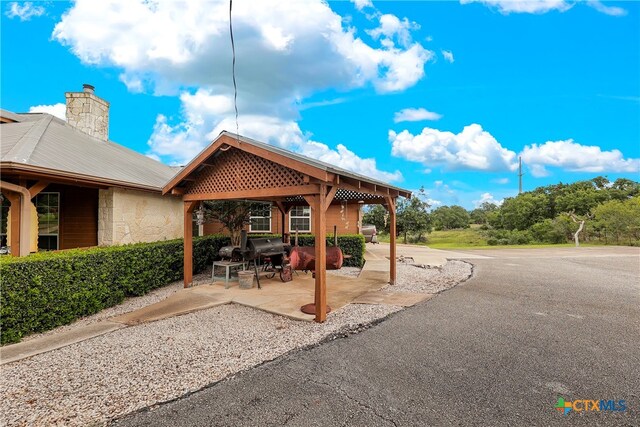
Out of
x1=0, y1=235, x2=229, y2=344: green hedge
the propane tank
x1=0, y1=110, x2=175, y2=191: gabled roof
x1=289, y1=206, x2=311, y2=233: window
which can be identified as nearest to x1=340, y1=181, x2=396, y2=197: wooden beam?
the propane tank

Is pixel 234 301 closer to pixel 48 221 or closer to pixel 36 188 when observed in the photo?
pixel 36 188

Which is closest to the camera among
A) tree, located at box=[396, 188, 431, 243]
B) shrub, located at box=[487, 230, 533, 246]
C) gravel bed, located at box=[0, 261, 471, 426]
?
gravel bed, located at box=[0, 261, 471, 426]

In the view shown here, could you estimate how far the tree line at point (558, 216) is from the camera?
916 inches

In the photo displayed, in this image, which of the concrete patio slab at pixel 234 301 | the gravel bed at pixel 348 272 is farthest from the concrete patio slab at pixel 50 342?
the gravel bed at pixel 348 272

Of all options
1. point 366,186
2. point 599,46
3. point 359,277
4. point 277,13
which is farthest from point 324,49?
point 599,46

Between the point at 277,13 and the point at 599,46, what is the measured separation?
1498 cm

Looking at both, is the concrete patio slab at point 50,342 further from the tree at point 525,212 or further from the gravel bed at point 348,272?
the tree at point 525,212

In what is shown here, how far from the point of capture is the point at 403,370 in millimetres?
3422

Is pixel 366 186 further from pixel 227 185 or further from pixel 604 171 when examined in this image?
pixel 604 171

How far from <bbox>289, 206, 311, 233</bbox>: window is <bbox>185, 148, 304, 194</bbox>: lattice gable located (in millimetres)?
7255

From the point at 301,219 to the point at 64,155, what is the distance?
904 cm

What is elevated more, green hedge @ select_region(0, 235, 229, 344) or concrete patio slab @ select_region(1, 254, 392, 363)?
green hedge @ select_region(0, 235, 229, 344)

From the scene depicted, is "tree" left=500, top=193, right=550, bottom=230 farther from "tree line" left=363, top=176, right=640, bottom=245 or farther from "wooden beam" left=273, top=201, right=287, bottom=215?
"wooden beam" left=273, top=201, right=287, bottom=215

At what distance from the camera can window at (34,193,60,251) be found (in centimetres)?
840
